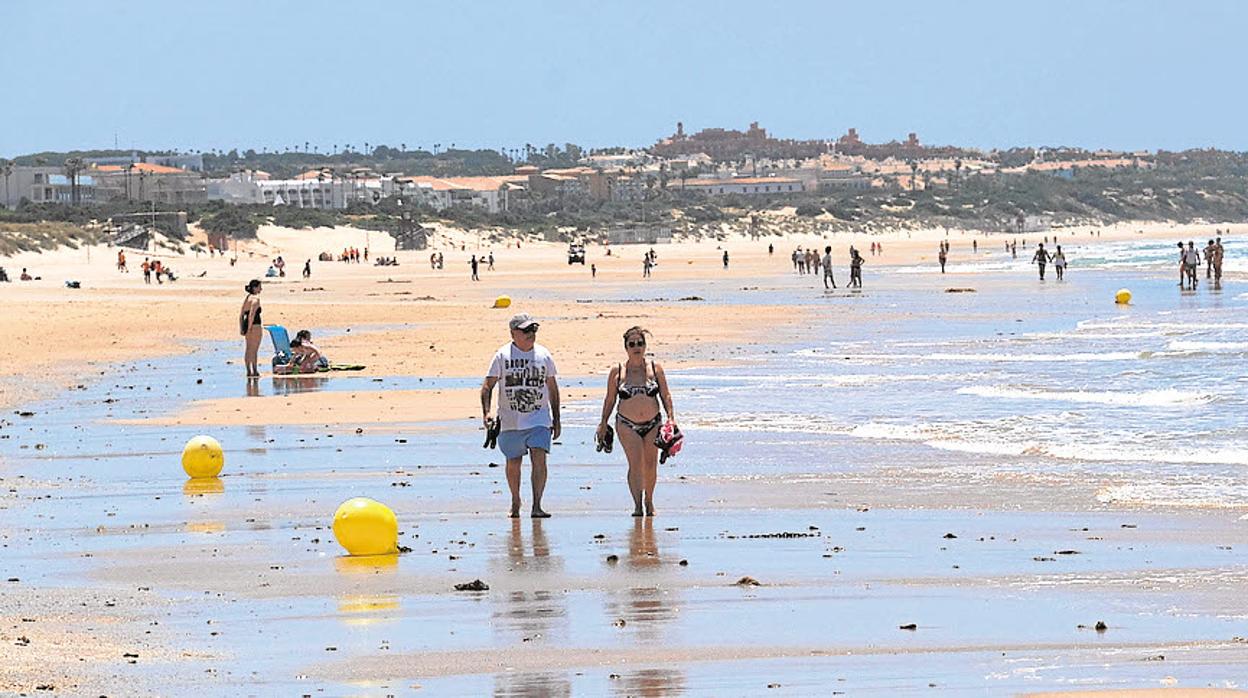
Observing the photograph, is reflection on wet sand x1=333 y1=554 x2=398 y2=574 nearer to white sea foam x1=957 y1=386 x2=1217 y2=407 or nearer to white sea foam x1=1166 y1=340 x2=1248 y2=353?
white sea foam x1=957 y1=386 x2=1217 y2=407

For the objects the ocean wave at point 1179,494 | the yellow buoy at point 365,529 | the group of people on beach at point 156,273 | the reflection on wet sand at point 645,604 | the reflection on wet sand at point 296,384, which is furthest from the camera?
the group of people on beach at point 156,273

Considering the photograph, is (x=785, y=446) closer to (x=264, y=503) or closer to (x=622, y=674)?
(x=264, y=503)

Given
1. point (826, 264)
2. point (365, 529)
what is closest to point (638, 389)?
point (365, 529)

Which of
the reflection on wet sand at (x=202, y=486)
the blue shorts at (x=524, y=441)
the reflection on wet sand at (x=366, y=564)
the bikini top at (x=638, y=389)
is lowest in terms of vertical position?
the reflection on wet sand at (x=202, y=486)

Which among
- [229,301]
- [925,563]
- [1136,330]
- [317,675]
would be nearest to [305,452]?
[925,563]

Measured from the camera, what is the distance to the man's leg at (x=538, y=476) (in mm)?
12039

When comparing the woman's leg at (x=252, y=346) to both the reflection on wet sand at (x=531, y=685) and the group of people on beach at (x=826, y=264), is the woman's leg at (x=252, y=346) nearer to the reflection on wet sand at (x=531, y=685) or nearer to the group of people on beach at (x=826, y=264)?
the reflection on wet sand at (x=531, y=685)

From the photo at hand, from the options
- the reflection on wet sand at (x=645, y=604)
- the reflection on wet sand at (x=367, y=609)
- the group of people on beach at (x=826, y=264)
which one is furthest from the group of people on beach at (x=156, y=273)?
the reflection on wet sand at (x=367, y=609)

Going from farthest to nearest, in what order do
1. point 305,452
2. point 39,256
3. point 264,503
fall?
point 39,256, point 305,452, point 264,503

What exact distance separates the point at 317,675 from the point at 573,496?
5791 millimetres

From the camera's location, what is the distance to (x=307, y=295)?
5694 cm

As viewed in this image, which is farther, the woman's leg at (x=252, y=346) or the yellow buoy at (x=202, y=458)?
the woman's leg at (x=252, y=346)

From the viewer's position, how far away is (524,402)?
1198 centimetres

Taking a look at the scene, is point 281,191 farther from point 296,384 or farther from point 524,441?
point 524,441
